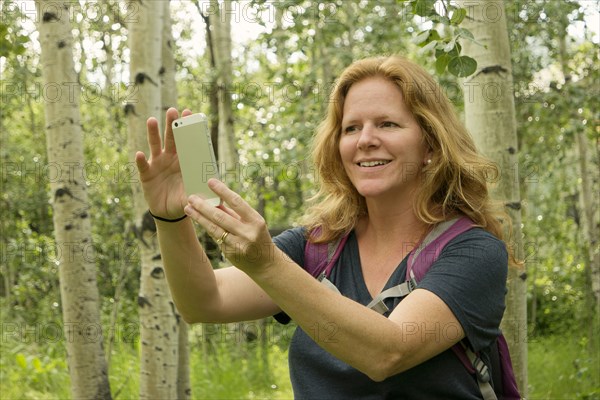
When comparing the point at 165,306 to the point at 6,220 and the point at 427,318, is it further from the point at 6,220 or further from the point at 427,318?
the point at 6,220

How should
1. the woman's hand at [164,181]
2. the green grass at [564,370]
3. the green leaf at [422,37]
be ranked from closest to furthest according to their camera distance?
the woman's hand at [164,181]
the green leaf at [422,37]
the green grass at [564,370]

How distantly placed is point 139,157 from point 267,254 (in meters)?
0.49

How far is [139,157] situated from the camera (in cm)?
200

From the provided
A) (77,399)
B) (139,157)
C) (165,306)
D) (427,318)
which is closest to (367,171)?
(427,318)

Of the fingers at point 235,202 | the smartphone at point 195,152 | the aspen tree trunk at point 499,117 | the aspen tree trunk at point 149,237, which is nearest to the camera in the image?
the fingers at point 235,202

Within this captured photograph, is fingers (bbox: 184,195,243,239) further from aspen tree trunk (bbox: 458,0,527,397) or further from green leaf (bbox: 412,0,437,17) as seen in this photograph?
aspen tree trunk (bbox: 458,0,527,397)

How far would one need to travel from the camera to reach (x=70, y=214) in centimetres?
430

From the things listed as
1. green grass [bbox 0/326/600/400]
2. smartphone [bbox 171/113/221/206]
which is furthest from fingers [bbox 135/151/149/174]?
green grass [bbox 0/326/600/400]

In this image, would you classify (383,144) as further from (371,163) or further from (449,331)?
(449,331)

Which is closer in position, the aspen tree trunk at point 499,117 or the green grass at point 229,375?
the aspen tree trunk at point 499,117

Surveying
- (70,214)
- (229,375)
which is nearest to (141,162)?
(70,214)

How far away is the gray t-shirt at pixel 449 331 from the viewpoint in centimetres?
197

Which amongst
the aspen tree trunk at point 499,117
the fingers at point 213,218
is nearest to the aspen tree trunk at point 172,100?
the aspen tree trunk at point 499,117

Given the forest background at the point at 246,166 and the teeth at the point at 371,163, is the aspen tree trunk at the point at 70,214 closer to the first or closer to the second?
the forest background at the point at 246,166
